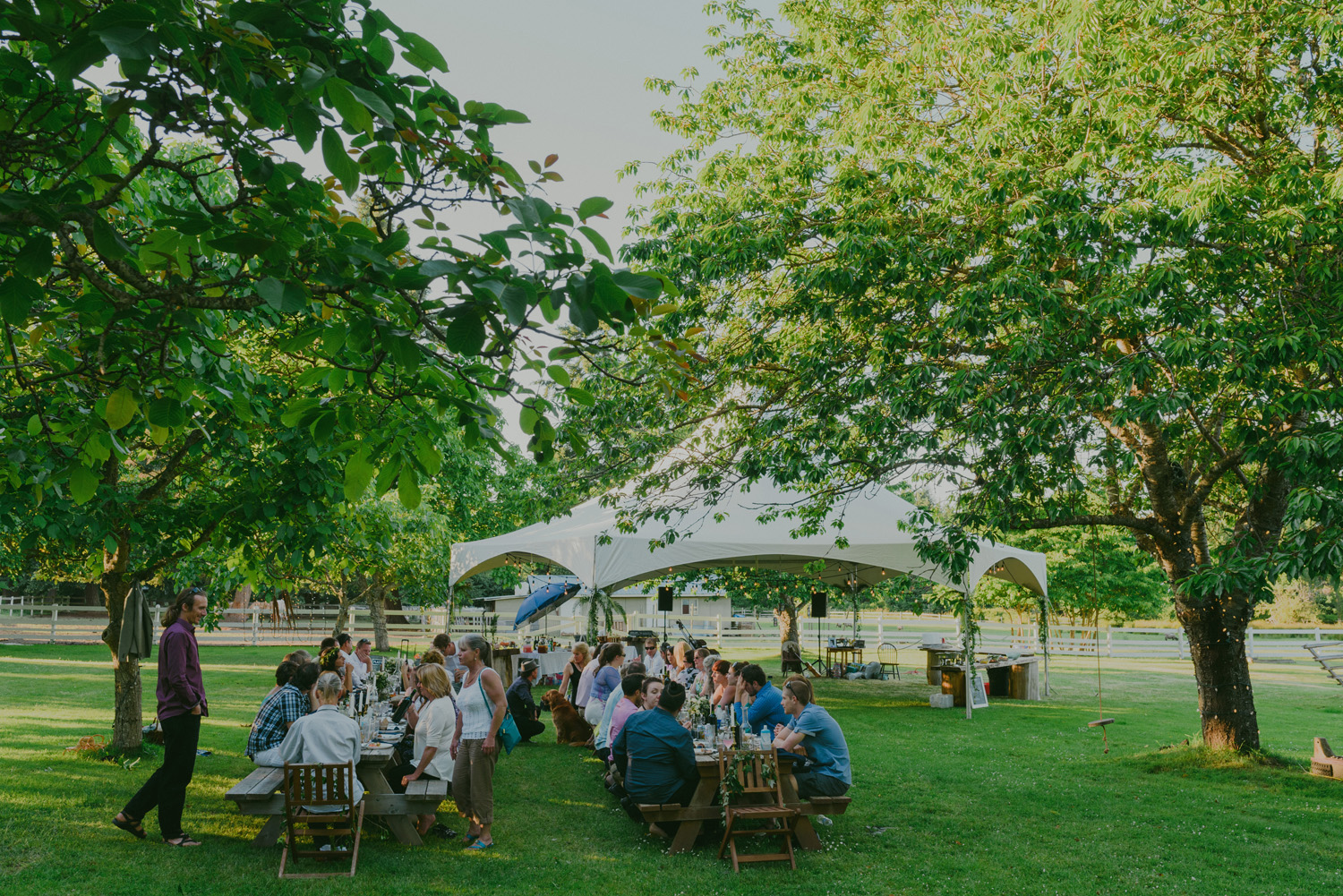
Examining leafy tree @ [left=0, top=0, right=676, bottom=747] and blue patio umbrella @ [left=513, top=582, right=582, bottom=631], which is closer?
leafy tree @ [left=0, top=0, right=676, bottom=747]

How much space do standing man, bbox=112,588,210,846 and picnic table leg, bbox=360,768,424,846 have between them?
1267 millimetres

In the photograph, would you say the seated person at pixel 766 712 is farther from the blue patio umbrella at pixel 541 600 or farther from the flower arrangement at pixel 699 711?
Answer: the blue patio umbrella at pixel 541 600

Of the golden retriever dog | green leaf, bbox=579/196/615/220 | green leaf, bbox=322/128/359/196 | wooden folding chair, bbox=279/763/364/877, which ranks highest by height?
green leaf, bbox=322/128/359/196

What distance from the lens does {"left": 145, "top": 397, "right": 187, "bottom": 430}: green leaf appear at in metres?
2.99

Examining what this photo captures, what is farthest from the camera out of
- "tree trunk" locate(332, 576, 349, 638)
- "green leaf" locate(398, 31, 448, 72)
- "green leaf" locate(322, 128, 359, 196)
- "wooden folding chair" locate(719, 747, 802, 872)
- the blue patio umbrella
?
"tree trunk" locate(332, 576, 349, 638)

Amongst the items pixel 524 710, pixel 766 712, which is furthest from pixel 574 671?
pixel 766 712

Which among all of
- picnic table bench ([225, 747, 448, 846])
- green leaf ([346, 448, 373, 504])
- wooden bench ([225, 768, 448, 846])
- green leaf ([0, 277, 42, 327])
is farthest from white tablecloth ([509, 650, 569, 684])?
green leaf ([0, 277, 42, 327])

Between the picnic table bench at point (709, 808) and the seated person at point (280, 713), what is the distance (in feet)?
9.24

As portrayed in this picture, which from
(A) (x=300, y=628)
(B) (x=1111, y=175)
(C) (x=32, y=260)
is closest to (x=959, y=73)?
(B) (x=1111, y=175)

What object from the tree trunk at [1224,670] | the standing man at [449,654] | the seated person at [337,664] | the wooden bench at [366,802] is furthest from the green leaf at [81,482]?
the tree trunk at [1224,670]

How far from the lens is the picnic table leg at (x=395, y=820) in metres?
6.89

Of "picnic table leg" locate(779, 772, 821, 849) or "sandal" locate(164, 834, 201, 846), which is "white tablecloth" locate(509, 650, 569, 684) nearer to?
"sandal" locate(164, 834, 201, 846)

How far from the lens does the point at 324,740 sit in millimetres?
6227

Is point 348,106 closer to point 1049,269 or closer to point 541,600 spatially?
point 1049,269
